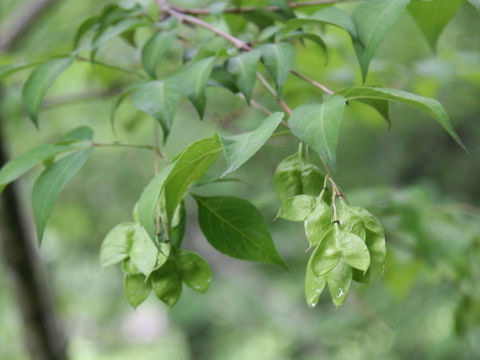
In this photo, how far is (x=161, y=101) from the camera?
0.41 meters

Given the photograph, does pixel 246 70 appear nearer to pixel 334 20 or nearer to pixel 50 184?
pixel 334 20

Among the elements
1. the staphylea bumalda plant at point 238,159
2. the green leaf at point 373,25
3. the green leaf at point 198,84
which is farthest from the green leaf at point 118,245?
the green leaf at point 373,25

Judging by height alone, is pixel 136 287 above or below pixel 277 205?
above

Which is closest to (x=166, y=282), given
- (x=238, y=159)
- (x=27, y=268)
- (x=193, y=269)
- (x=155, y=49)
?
(x=193, y=269)

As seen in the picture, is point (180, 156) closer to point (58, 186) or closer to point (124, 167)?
point (58, 186)

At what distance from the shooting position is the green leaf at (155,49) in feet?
1.50

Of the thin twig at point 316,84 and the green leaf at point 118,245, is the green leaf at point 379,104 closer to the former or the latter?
the thin twig at point 316,84

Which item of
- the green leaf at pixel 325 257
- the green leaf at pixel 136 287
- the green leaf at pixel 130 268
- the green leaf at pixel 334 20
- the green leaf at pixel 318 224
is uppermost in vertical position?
the green leaf at pixel 334 20

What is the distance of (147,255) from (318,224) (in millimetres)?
122

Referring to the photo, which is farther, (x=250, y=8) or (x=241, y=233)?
(x=250, y=8)

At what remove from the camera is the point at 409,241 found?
2.69 feet

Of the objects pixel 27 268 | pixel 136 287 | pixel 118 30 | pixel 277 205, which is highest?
pixel 118 30

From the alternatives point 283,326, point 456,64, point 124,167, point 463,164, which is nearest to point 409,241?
point 456,64

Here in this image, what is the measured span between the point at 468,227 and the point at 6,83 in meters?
0.98
